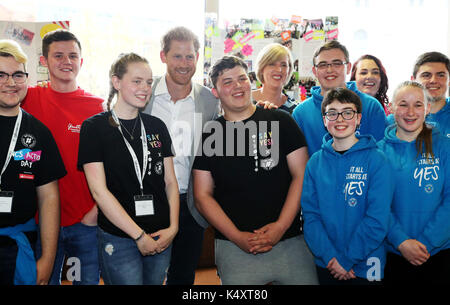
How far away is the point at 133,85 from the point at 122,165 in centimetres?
41

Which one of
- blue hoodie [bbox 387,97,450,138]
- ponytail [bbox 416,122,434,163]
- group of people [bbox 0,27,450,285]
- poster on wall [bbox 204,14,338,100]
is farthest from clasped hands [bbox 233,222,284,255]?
poster on wall [bbox 204,14,338,100]

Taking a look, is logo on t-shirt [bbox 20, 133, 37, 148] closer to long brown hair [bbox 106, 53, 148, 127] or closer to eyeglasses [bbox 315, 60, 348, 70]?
long brown hair [bbox 106, 53, 148, 127]

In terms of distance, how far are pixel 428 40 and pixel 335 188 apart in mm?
3268

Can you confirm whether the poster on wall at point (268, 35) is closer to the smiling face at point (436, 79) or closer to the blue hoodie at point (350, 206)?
the smiling face at point (436, 79)

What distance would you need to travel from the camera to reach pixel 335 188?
185cm

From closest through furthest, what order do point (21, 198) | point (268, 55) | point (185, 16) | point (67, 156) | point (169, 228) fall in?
point (21, 198) < point (169, 228) < point (67, 156) < point (268, 55) < point (185, 16)

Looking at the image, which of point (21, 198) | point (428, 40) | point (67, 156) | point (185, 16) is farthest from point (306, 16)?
point (21, 198)

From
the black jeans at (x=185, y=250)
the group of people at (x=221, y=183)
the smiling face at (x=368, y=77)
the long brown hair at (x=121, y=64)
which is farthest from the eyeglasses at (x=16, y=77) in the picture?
the smiling face at (x=368, y=77)

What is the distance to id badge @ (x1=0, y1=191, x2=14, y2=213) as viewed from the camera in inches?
66.8

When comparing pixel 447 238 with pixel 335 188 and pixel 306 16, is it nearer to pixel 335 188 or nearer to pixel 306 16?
pixel 335 188

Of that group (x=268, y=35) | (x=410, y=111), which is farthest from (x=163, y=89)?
(x=268, y=35)

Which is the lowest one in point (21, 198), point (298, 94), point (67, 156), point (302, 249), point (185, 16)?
point (302, 249)

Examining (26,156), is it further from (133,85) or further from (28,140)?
(133,85)

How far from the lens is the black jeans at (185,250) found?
7.20 ft
